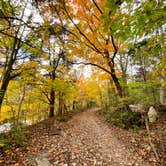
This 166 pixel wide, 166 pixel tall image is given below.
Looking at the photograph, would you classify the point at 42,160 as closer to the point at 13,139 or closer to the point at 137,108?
the point at 13,139

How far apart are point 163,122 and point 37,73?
7745 mm

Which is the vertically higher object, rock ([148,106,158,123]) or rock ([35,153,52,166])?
rock ([148,106,158,123])

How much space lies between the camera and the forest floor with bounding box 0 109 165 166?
5312mm

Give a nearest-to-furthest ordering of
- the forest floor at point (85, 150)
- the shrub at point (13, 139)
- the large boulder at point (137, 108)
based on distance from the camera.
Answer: the forest floor at point (85, 150) < the shrub at point (13, 139) < the large boulder at point (137, 108)

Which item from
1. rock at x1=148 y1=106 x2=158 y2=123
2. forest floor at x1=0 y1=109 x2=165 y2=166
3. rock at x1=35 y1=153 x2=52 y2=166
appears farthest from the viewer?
rock at x1=148 y1=106 x2=158 y2=123

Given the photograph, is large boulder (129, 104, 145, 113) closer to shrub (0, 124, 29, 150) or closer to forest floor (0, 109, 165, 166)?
forest floor (0, 109, 165, 166)

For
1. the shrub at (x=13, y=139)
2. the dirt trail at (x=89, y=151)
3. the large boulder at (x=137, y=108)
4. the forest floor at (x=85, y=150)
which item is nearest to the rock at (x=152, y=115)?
the large boulder at (x=137, y=108)

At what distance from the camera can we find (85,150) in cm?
624

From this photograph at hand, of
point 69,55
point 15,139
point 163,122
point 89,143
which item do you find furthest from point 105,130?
point 69,55

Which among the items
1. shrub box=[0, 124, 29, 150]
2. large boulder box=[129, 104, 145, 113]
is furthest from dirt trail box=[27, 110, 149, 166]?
large boulder box=[129, 104, 145, 113]

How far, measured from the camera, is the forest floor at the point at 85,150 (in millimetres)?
5312

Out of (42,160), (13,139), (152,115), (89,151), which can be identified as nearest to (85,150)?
(89,151)

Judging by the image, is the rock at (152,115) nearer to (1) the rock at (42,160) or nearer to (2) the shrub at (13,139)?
(1) the rock at (42,160)

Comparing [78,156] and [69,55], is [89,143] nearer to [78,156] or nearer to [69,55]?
[78,156]
